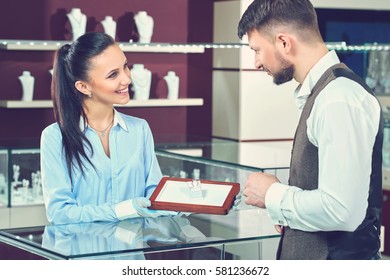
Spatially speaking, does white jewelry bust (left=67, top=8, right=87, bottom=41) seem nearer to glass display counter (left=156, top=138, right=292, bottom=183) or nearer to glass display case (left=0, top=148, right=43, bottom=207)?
glass display counter (left=156, top=138, right=292, bottom=183)

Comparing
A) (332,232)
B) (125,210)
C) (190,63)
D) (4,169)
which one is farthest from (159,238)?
(190,63)

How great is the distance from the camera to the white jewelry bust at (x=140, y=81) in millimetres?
5852

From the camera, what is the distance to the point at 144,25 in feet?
19.5

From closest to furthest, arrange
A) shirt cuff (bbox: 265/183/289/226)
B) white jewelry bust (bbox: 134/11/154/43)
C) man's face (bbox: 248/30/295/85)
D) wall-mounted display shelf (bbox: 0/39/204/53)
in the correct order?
shirt cuff (bbox: 265/183/289/226), man's face (bbox: 248/30/295/85), wall-mounted display shelf (bbox: 0/39/204/53), white jewelry bust (bbox: 134/11/154/43)

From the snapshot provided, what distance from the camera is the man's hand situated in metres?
2.01

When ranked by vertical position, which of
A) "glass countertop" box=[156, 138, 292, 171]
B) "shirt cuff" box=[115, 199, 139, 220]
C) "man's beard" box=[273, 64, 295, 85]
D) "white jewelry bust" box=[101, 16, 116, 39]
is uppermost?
"white jewelry bust" box=[101, 16, 116, 39]

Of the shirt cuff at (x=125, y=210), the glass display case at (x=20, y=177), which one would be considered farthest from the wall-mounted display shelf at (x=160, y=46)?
the shirt cuff at (x=125, y=210)

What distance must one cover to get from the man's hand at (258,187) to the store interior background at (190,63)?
3.71 meters

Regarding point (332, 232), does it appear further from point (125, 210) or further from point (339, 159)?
point (125, 210)

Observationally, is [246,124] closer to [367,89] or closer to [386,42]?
[386,42]

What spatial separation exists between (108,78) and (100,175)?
34cm

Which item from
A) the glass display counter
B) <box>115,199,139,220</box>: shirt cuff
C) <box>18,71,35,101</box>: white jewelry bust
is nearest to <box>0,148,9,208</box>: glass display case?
the glass display counter

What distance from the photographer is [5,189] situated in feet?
14.3

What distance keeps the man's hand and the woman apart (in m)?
0.71
